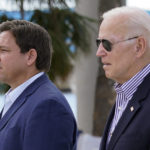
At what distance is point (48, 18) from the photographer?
4844 millimetres

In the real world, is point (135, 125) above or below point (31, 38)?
below

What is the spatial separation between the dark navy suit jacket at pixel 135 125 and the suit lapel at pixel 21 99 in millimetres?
511

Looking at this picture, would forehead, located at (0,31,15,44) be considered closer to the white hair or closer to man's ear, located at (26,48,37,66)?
man's ear, located at (26,48,37,66)

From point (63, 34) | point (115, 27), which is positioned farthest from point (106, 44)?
point (63, 34)

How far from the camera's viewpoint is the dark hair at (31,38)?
2340 millimetres

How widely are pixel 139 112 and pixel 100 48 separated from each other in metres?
0.40

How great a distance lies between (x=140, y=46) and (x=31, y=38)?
62 centimetres

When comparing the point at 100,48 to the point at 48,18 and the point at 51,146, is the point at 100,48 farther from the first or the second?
the point at 48,18

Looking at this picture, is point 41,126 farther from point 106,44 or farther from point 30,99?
point 106,44

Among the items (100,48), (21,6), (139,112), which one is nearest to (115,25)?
(100,48)

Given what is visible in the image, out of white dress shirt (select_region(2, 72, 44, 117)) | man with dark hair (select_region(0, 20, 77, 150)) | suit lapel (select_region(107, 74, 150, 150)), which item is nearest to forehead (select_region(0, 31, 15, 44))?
man with dark hair (select_region(0, 20, 77, 150))

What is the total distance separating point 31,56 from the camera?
234 cm

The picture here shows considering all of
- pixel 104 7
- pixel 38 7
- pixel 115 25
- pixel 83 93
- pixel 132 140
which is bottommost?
pixel 83 93

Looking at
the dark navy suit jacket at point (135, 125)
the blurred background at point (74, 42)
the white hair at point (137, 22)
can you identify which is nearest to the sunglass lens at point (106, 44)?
the white hair at point (137, 22)
